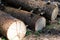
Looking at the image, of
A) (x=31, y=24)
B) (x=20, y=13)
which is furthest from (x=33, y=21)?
(x=20, y=13)

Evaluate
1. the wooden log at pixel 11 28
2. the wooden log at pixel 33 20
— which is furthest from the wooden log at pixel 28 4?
the wooden log at pixel 11 28

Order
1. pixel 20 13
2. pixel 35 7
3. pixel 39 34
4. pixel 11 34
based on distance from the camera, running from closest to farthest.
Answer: pixel 11 34 → pixel 39 34 → pixel 20 13 → pixel 35 7

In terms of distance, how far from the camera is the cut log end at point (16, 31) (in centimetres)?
501

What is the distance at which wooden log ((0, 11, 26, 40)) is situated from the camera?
5.00 m

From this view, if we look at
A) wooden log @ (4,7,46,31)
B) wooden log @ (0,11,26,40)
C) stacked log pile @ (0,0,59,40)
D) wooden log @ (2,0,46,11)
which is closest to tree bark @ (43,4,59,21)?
stacked log pile @ (0,0,59,40)

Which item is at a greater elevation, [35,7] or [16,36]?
[35,7]

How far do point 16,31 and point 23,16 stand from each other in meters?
1.04

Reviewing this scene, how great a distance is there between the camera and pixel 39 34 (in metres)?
5.70

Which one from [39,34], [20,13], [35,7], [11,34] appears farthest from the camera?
[35,7]

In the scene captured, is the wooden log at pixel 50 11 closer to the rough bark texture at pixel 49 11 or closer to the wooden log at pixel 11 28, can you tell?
the rough bark texture at pixel 49 11

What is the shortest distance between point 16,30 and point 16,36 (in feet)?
0.63

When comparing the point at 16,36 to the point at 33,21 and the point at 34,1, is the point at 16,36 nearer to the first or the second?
the point at 33,21

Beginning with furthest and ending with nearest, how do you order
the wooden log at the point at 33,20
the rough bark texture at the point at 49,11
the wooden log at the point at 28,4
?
the wooden log at the point at 28,4 → the rough bark texture at the point at 49,11 → the wooden log at the point at 33,20

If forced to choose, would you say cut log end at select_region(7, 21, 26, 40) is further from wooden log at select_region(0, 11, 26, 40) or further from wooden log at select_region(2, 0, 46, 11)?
wooden log at select_region(2, 0, 46, 11)
